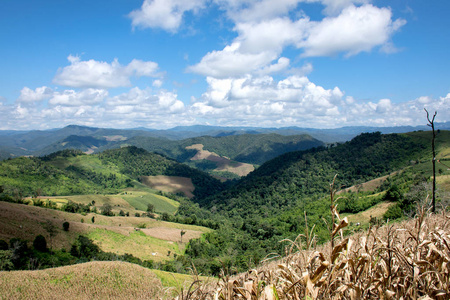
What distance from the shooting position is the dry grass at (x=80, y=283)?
27.0 m

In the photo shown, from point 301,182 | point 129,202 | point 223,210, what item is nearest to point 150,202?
point 129,202

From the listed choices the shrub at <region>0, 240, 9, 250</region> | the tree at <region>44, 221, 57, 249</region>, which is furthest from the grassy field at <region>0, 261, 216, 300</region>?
the tree at <region>44, 221, 57, 249</region>

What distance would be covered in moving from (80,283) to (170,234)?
5541 cm

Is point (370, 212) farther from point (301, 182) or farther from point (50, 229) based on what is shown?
point (50, 229)

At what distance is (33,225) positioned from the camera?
196ft

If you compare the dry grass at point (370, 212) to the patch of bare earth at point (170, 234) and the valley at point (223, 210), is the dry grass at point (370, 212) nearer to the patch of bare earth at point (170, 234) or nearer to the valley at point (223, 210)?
the valley at point (223, 210)

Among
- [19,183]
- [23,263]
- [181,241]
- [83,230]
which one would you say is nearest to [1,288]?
[23,263]

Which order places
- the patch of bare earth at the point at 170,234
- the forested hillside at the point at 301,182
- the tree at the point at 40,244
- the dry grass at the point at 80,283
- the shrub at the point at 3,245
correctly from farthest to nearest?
the forested hillside at the point at 301,182
the patch of bare earth at the point at 170,234
the tree at the point at 40,244
the shrub at the point at 3,245
the dry grass at the point at 80,283

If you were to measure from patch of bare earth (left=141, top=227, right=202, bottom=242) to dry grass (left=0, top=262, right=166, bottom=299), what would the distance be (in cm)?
4654

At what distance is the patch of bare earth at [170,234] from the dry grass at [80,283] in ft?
153

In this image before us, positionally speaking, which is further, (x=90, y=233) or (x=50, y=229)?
(x=90, y=233)

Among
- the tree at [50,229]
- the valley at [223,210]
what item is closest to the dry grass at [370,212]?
the valley at [223,210]

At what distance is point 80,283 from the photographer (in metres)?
30.4

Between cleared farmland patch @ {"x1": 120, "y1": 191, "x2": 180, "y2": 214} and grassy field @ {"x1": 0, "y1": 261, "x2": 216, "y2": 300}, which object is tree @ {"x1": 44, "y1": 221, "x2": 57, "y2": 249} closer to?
grassy field @ {"x1": 0, "y1": 261, "x2": 216, "y2": 300}
